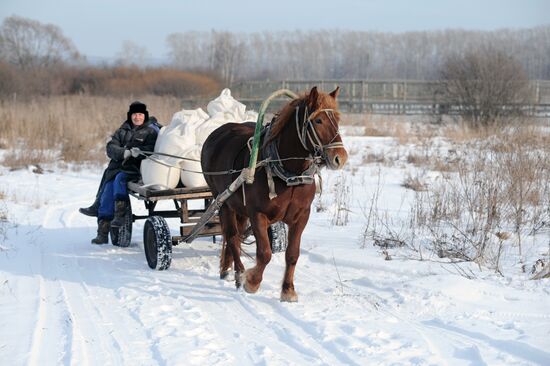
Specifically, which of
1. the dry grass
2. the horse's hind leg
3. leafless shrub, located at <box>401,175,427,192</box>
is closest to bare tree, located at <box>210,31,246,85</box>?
the dry grass

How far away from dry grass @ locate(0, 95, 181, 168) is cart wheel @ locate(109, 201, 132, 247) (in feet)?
29.8

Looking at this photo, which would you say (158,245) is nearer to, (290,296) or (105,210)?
(105,210)

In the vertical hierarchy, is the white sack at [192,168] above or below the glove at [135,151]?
below

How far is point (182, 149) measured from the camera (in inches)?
316

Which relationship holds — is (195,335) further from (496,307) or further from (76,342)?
(496,307)

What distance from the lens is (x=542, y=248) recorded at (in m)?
7.52

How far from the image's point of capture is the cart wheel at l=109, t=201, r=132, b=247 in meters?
8.53

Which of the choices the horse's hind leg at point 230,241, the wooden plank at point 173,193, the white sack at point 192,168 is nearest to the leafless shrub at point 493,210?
the horse's hind leg at point 230,241

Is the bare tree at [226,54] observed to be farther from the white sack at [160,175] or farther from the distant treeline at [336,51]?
the white sack at [160,175]

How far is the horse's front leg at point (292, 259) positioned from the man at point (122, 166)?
3.06 m

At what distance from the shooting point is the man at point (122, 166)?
335 inches

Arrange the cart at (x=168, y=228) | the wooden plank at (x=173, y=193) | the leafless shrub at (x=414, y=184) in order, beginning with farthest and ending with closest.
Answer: the leafless shrub at (x=414, y=184) < the wooden plank at (x=173, y=193) < the cart at (x=168, y=228)

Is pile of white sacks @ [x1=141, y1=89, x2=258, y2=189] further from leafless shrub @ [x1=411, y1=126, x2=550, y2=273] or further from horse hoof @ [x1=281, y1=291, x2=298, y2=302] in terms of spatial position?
leafless shrub @ [x1=411, y1=126, x2=550, y2=273]

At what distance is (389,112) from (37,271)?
23.7m
